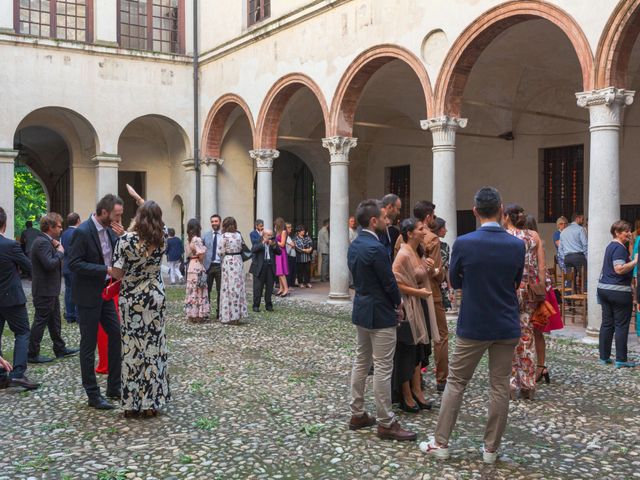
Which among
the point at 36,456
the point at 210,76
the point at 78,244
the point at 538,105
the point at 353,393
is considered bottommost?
the point at 36,456

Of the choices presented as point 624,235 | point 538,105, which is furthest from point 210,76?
point 624,235

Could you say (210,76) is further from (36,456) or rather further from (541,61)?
(36,456)

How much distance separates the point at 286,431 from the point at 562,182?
42.6 feet

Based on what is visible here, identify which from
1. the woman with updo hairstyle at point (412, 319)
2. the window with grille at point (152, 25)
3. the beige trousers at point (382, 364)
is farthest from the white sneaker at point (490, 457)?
the window with grille at point (152, 25)

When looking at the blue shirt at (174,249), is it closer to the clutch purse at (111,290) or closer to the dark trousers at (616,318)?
the clutch purse at (111,290)

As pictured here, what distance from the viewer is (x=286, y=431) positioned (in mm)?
5039

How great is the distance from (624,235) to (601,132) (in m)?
2.20

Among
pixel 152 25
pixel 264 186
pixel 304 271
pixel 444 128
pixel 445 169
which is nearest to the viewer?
pixel 444 128

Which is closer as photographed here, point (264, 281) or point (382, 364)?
point (382, 364)

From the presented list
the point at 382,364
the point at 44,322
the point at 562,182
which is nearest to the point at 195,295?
the point at 44,322

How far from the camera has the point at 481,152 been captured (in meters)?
17.9

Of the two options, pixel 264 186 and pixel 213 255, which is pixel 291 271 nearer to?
pixel 264 186

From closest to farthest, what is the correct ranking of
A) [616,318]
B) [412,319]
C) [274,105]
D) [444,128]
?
[412,319], [616,318], [444,128], [274,105]

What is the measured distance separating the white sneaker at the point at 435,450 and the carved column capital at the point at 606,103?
19.8 ft
